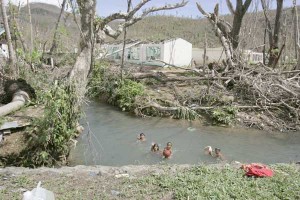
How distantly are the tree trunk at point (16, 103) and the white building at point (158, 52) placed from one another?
14.2m

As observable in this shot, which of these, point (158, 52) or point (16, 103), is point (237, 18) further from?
point (16, 103)

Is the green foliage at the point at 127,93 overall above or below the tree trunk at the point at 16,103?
below

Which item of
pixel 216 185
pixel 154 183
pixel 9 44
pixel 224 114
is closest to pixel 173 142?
pixel 224 114

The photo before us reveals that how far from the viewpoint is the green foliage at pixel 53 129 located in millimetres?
6590

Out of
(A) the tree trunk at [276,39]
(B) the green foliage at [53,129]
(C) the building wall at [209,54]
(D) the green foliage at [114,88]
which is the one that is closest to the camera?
(B) the green foliage at [53,129]

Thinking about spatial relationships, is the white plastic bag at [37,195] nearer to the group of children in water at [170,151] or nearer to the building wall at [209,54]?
the group of children in water at [170,151]

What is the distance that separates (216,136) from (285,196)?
5.63 m

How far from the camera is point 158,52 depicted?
24.9 m

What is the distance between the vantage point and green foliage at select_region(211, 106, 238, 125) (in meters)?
11.6

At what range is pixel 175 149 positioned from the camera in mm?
9297

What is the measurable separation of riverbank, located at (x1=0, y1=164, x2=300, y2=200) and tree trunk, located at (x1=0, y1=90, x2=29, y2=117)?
2.67 meters

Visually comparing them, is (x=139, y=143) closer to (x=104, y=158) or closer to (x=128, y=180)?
(x=104, y=158)

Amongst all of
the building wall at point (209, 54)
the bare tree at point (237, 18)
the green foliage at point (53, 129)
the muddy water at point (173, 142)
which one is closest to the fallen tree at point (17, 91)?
the muddy water at point (173, 142)

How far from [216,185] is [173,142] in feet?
15.5
